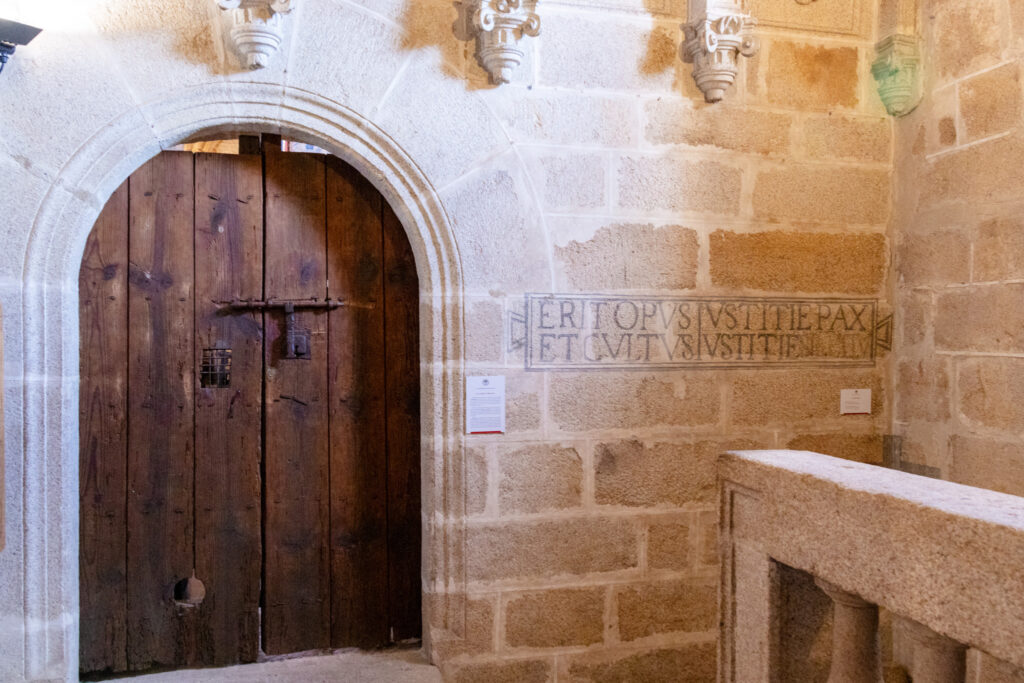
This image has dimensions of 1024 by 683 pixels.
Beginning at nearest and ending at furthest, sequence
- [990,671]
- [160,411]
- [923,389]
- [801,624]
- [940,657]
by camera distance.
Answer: [940,657] → [801,624] → [990,671] → [160,411] → [923,389]

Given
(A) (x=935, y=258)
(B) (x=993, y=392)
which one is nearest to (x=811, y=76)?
(A) (x=935, y=258)

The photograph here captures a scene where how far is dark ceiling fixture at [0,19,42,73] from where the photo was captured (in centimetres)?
202

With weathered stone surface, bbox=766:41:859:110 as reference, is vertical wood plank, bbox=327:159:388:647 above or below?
below

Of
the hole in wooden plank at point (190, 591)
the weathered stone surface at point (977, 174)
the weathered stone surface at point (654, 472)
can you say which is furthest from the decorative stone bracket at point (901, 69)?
the hole in wooden plank at point (190, 591)

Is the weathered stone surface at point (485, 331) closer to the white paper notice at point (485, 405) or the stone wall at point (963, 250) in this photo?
the white paper notice at point (485, 405)

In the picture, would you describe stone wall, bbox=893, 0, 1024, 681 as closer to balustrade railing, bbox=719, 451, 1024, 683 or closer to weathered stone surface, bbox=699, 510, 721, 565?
weathered stone surface, bbox=699, 510, 721, 565

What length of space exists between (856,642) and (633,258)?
1.64 meters

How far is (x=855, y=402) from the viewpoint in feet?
9.62

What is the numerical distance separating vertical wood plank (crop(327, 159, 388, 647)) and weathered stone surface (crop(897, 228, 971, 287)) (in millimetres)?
1971

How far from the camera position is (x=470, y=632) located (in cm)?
258

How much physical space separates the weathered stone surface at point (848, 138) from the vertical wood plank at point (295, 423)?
71.4 inches

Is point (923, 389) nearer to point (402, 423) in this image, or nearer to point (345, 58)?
point (402, 423)

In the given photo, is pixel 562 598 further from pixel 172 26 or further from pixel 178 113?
pixel 172 26

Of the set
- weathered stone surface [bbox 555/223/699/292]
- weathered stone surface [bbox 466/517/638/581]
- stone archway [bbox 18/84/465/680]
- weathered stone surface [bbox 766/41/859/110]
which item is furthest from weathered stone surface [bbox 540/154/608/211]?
weathered stone surface [bbox 466/517/638/581]
